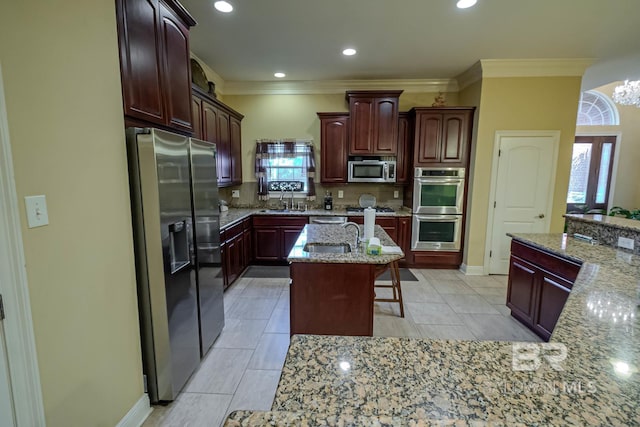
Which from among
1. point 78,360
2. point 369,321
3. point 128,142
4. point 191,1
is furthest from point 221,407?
point 191,1

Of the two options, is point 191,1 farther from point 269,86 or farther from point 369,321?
point 369,321

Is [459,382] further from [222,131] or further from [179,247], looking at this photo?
[222,131]

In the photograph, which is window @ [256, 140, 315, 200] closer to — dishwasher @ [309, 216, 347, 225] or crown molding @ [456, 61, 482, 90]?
dishwasher @ [309, 216, 347, 225]

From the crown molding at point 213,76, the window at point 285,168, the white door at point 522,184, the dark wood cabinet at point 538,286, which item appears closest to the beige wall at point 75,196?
the crown molding at point 213,76

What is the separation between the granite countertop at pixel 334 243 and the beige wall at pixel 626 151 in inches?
281

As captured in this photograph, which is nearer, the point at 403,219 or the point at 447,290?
the point at 447,290

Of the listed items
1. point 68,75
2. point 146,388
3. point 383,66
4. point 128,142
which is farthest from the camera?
point 383,66

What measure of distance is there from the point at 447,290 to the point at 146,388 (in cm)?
329

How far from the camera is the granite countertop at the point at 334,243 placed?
6.51 ft

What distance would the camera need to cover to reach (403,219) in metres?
4.32

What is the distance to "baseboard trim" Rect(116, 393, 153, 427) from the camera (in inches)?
61.9

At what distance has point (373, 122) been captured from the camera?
4.31 m

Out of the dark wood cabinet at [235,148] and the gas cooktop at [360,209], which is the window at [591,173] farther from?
the dark wood cabinet at [235,148]

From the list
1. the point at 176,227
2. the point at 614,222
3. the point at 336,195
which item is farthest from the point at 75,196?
the point at 336,195
